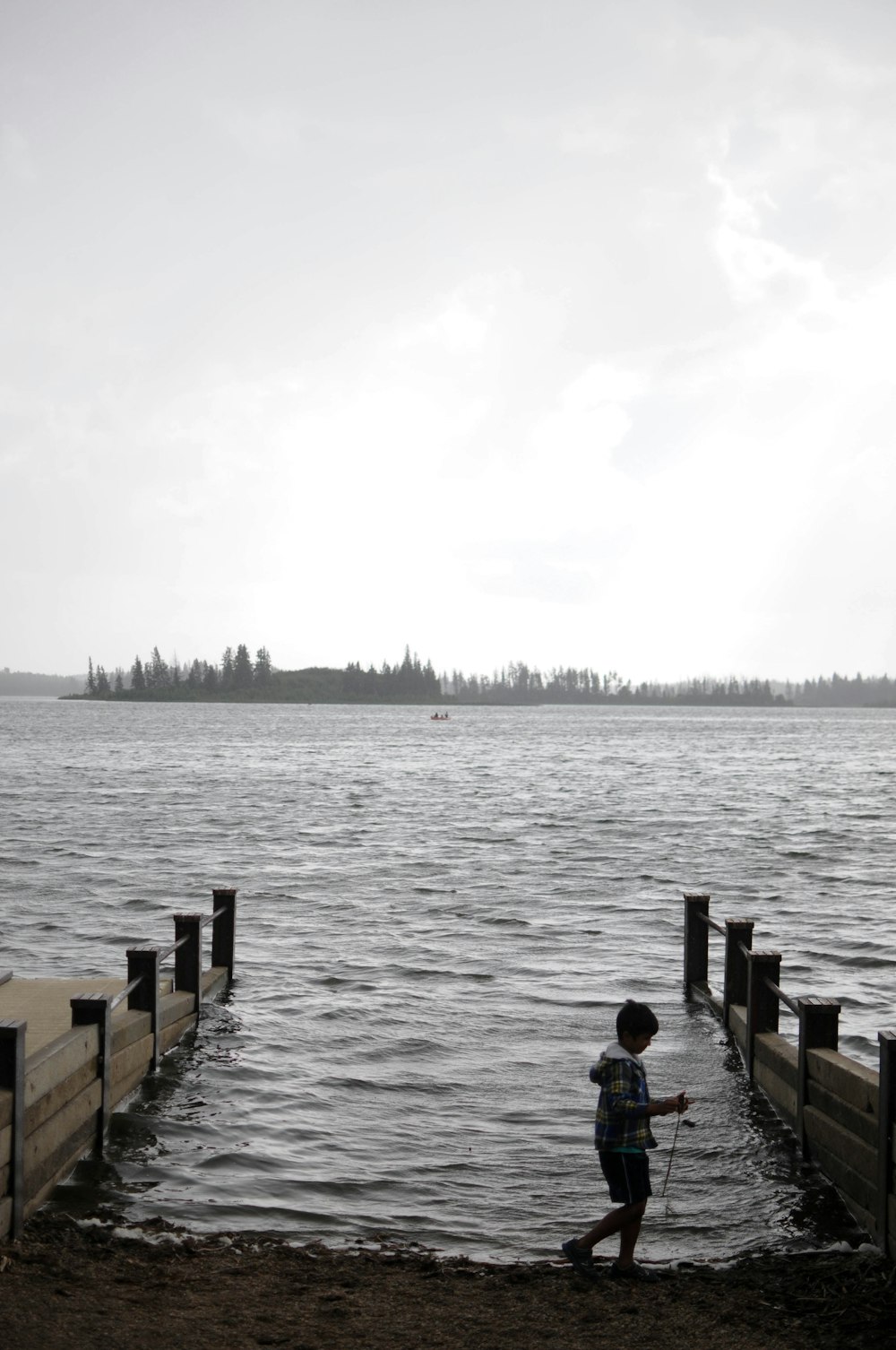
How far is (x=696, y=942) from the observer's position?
1931 centimetres

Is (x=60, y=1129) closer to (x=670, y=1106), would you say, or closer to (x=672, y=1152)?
(x=670, y=1106)

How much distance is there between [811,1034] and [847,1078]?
0.96 m

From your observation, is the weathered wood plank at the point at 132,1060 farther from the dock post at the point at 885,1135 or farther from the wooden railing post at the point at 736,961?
the dock post at the point at 885,1135

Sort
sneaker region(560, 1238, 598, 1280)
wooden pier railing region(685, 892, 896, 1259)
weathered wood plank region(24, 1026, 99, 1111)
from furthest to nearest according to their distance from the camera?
weathered wood plank region(24, 1026, 99, 1111) < sneaker region(560, 1238, 598, 1280) < wooden pier railing region(685, 892, 896, 1259)

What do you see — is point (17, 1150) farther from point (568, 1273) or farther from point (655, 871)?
point (655, 871)

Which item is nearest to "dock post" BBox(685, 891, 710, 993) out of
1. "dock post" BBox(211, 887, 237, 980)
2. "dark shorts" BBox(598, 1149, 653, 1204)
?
"dock post" BBox(211, 887, 237, 980)

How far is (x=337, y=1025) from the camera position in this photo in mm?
17312

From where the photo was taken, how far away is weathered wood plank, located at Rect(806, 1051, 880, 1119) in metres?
9.38

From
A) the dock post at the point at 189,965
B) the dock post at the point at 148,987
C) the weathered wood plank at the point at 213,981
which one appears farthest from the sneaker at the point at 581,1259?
the weathered wood plank at the point at 213,981

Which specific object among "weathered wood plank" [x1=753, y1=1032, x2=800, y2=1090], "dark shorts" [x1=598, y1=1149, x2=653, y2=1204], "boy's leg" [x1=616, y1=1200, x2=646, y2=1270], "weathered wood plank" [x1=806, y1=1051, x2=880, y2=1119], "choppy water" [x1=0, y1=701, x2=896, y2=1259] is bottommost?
"choppy water" [x1=0, y1=701, x2=896, y2=1259]

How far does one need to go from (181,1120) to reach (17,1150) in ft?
13.3

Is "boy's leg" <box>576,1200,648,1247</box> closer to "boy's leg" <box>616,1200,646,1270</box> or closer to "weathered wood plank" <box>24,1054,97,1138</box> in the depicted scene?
"boy's leg" <box>616,1200,646,1270</box>

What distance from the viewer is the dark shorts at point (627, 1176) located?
8.83m

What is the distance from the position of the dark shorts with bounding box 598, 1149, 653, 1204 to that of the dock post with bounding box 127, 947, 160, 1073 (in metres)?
6.06
